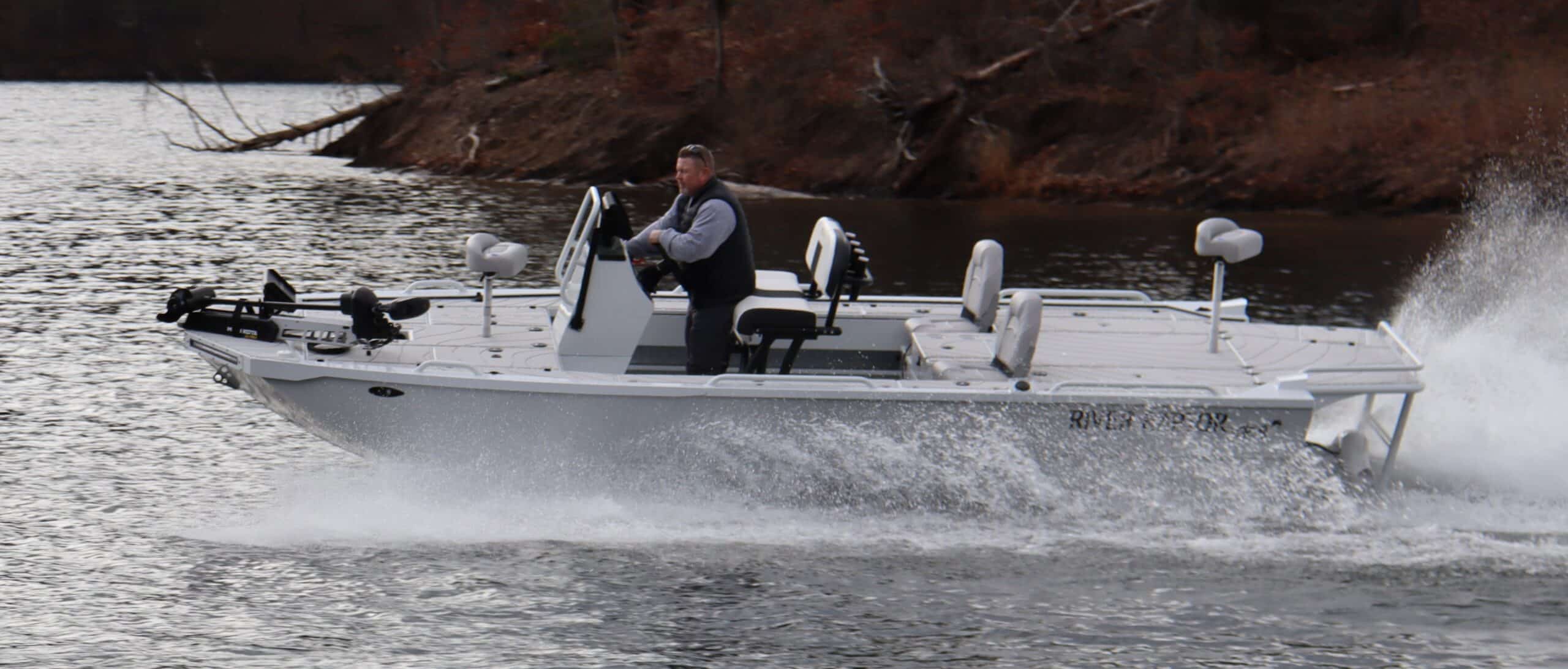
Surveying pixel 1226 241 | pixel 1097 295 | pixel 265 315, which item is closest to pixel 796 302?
A: pixel 1226 241

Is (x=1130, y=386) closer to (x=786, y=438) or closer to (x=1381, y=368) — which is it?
(x=1381, y=368)

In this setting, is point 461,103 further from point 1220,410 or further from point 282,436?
point 1220,410

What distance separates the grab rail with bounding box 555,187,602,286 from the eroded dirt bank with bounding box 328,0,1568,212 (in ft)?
62.4

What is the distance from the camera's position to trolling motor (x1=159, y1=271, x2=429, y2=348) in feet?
26.1

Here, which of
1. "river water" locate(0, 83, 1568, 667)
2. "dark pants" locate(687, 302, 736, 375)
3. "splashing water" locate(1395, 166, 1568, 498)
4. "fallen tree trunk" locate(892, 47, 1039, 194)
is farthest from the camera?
"fallen tree trunk" locate(892, 47, 1039, 194)

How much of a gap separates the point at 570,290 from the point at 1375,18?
2503 cm

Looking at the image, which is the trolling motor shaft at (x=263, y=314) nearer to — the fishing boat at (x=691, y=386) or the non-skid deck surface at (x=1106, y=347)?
the fishing boat at (x=691, y=386)

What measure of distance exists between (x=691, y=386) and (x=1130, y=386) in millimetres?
2106

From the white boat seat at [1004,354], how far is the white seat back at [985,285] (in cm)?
51

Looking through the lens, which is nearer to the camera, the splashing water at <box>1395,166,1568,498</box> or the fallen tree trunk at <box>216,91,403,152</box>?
the splashing water at <box>1395,166,1568,498</box>

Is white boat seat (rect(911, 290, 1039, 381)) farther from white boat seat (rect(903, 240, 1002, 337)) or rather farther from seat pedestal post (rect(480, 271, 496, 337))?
seat pedestal post (rect(480, 271, 496, 337))

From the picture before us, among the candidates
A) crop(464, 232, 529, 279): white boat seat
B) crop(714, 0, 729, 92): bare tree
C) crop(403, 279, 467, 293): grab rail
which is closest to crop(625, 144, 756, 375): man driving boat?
crop(464, 232, 529, 279): white boat seat

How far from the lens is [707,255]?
8266 mm

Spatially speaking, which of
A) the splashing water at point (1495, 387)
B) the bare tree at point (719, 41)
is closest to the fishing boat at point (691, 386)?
the splashing water at point (1495, 387)
